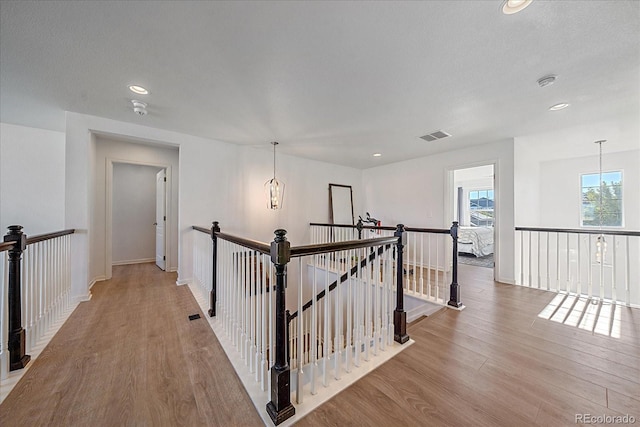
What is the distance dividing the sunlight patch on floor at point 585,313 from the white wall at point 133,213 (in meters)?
7.09

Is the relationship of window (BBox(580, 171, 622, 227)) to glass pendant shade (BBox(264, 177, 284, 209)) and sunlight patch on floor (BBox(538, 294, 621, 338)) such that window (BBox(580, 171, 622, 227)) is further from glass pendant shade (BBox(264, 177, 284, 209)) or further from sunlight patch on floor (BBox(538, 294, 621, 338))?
glass pendant shade (BBox(264, 177, 284, 209))

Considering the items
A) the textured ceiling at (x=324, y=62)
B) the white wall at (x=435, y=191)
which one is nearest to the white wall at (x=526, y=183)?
the white wall at (x=435, y=191)

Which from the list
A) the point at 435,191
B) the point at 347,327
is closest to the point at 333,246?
the point at 347,327

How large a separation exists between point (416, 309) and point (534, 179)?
15.3 feet

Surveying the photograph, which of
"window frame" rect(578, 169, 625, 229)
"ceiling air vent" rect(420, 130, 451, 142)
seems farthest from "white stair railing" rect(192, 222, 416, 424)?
"window frame" rect(578, 169, 625, 229)

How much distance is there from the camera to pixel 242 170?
14.9ft

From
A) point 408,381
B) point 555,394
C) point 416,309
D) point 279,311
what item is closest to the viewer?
point 279,311

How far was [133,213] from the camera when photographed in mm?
5305

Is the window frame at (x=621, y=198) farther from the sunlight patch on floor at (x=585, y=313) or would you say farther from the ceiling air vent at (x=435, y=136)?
the ceiling air vent at (x=435, y=136)

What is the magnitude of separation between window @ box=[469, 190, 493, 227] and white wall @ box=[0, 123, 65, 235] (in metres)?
11.0

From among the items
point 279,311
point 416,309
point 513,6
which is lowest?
point 416,309

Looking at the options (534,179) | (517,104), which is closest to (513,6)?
(517,104)

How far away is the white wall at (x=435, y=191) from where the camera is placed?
13.0ft

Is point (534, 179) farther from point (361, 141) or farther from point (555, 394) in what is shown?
point (555, 394)
